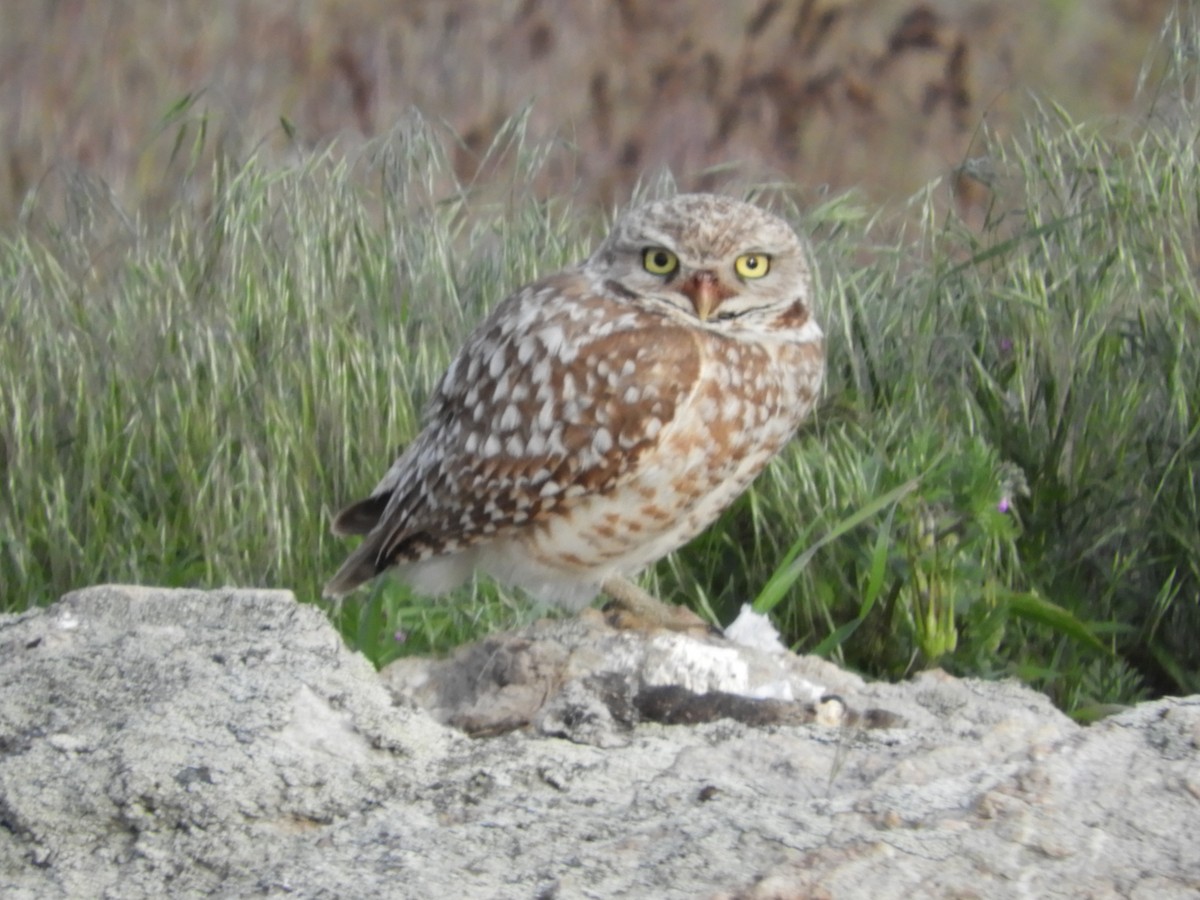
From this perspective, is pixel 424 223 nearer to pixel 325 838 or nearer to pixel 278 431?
pixel 278 431

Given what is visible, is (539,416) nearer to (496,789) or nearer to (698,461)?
(698,461)

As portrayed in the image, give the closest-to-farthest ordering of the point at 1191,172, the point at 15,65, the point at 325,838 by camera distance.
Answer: the point at 325,838
the point at 1191,172
the point at 15,65

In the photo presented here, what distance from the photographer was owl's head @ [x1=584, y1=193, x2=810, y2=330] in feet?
9.09

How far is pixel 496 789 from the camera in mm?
2035

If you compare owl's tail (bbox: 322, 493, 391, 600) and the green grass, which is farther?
the green grass

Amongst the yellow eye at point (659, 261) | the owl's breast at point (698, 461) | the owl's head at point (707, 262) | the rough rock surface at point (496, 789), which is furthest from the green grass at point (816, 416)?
the rough rock surface at point (496, 789)

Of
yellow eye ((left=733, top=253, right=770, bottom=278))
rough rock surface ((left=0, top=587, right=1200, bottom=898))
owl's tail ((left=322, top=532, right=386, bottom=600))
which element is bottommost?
owl's tail ((left=322, top=532, right=386, bottom=600))

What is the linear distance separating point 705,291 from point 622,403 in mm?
245

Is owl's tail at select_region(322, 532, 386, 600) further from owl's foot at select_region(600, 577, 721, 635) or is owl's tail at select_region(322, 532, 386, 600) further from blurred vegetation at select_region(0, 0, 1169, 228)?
blurred vegetation at select_region(0, 0, 1169, 228)

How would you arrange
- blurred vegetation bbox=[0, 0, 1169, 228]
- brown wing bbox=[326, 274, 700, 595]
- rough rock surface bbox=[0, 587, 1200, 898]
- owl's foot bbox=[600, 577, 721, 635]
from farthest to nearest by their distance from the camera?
blurred vegetation bbox=[0, 0, 1169, 228] → owl's foot bbox=[600, 577, 721, 635] → brown wing bbox=[326, 274, 700, 595] → rough rock surface bbox=[0, 587, 1200, 898]

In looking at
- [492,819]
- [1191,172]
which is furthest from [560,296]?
[1191,172]

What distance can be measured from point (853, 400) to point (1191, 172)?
0.99 meters

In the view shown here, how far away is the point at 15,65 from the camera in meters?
5.30

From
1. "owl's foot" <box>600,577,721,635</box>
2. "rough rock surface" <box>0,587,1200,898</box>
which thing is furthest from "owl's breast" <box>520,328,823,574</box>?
"rough rock surface" <box>0,587,1200,898</box>
